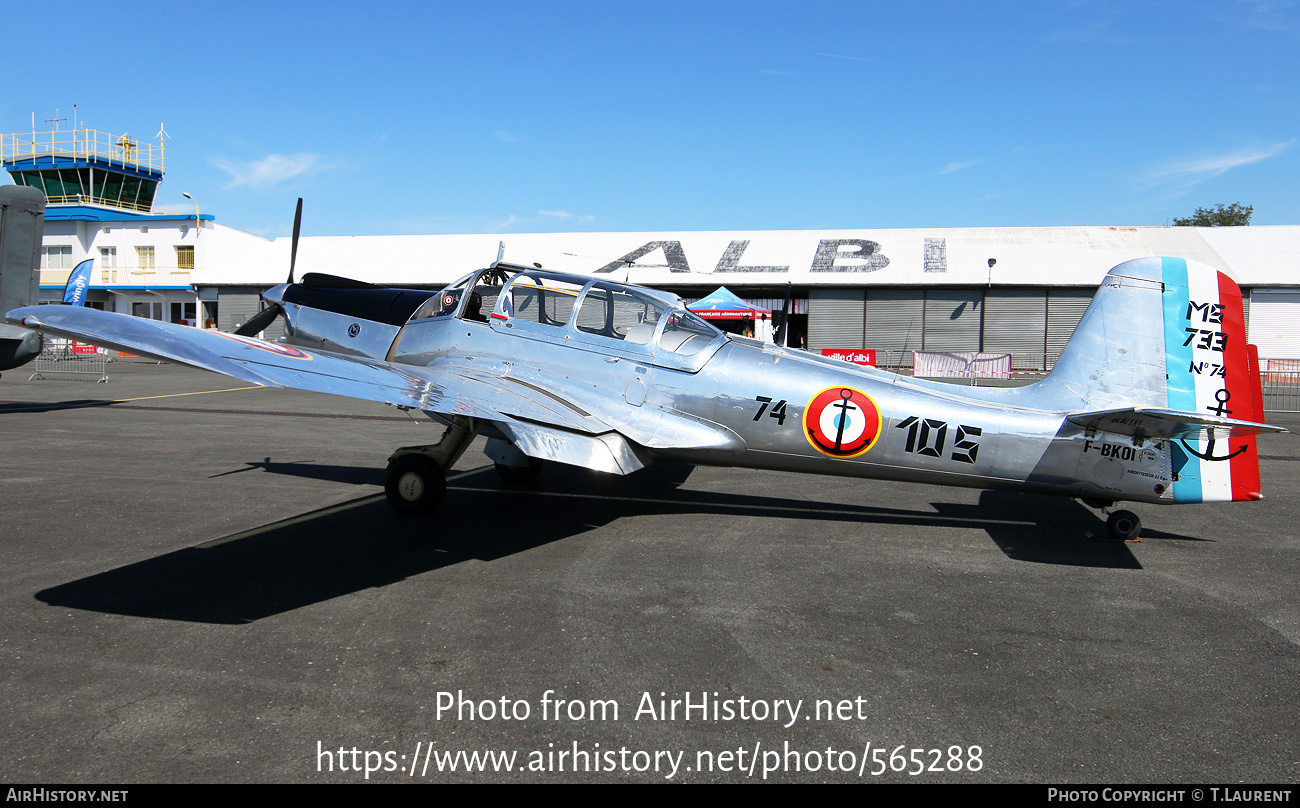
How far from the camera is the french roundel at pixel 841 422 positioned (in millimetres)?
6598

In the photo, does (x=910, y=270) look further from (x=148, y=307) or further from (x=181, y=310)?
(x=148, y=307)

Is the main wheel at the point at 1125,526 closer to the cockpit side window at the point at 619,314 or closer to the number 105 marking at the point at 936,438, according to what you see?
the number 105 marking at the point at 936,438

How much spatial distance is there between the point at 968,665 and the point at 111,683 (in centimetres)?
464

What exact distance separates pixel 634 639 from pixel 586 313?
12.6 ft

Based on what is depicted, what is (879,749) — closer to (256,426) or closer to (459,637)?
(459,637)

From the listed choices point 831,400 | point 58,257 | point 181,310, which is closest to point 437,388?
point 831,400

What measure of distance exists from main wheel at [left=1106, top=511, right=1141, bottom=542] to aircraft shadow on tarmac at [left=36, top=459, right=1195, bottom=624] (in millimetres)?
98

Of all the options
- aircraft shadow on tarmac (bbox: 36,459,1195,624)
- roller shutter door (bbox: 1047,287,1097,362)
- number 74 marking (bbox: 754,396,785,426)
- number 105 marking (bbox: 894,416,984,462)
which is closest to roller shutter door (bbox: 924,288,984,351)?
roller shutter door (bbox: 1047,287,1097,362)

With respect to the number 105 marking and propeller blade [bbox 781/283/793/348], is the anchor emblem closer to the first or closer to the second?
the number 105 marking

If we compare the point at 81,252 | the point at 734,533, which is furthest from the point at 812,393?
the point at 81,252

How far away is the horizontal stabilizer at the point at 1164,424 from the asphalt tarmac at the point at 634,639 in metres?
1.14

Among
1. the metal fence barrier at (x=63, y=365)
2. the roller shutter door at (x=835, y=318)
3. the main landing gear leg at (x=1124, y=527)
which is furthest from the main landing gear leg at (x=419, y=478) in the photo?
the roller shutter door at (x=835, y=318)

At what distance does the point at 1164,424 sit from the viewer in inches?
230

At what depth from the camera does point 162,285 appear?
4509 cm
